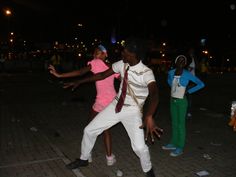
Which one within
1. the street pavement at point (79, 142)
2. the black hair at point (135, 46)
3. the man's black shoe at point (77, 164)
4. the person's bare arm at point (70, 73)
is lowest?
the street pavement at point (79, 142)

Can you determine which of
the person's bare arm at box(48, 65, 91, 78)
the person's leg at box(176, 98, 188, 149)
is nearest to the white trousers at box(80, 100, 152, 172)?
the person's bare arm at box(48, 65, 91, 78)

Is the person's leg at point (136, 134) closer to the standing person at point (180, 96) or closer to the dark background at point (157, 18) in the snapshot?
the standing person at point (180, 96)

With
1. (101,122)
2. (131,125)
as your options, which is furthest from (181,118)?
(101,122)

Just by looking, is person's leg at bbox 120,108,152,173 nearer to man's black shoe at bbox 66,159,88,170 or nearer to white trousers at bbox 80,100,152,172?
white trousers at bbox 80,100,152,172

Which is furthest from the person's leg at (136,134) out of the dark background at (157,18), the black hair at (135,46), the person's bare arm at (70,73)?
the dark background at (157,18)

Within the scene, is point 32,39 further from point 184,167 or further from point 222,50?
point 184,167

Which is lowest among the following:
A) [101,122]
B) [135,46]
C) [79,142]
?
[79,142]

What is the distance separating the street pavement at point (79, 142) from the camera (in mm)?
5602

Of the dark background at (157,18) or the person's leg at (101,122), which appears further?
the dark background at (157,18)

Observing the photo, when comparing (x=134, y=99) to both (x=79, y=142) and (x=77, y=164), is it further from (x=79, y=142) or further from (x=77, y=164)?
(x=79, y=142)

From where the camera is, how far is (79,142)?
23.6 ft

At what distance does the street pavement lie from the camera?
18.4 ft

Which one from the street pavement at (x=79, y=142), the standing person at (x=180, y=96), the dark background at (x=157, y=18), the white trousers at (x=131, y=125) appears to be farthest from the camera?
the dark background at (x=157, y=18)

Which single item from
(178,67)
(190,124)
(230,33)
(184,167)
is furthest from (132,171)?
(230,33)
